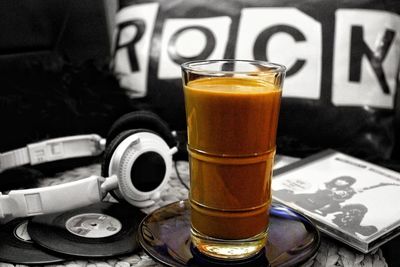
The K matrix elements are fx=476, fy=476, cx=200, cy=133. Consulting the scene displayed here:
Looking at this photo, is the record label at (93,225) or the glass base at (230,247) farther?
the record label at (93,225)

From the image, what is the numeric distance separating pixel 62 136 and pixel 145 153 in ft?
1.16

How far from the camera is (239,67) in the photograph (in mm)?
657

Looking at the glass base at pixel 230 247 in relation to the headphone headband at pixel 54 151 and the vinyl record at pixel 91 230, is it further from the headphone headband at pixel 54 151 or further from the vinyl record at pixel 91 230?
the headphone headband at pixel 54 151

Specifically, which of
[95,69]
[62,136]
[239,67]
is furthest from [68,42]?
[239,67]

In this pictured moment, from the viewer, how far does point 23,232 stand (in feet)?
2.33

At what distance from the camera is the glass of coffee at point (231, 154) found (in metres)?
0.56

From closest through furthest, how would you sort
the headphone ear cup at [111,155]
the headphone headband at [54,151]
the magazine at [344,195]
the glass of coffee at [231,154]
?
the glass of coffee at [231,154], the magazine at [344,195], the headphone ear cup at [111,155], the headphone headband at [54,151]

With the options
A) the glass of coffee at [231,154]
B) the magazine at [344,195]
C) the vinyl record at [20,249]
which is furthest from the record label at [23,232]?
the magazine at [344,195]

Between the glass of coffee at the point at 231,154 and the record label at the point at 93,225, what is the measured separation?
150mm

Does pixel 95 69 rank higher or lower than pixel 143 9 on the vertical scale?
lower

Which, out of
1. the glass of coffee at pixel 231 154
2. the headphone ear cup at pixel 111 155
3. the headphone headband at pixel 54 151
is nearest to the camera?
the glass of coffee at pixel 231 154

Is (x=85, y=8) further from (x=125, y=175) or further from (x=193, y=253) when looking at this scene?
(x=193, y=253)

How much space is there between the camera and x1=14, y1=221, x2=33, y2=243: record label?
69 centimetres

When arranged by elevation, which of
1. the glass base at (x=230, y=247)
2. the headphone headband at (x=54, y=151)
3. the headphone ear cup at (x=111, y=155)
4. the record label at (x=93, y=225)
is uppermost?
the headphone ear cup at (x=111, y=155)
